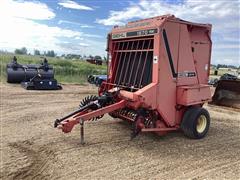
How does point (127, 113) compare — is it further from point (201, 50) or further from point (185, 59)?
point (201, 50)

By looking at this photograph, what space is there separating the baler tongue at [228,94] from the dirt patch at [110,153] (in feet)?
8.47

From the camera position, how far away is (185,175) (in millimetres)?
4762

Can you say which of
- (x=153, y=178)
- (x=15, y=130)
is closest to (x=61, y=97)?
(x=15, y=130)

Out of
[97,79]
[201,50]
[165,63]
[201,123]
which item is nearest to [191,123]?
[201,123]

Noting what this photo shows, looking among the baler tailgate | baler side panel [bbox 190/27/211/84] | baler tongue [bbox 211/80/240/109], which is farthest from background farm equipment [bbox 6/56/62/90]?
baler side panel [bbox 190/27/211/84]

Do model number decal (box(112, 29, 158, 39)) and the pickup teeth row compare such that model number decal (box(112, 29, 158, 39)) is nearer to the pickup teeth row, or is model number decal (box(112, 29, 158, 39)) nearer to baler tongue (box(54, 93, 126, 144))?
baler tongue (box(54, 93, 126, 144))

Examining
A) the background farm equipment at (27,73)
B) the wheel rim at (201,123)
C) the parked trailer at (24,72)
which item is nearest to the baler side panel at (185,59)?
the wheel rim at (201,123)

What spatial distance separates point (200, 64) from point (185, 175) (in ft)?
10.1

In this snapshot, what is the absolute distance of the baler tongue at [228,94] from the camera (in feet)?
35.1

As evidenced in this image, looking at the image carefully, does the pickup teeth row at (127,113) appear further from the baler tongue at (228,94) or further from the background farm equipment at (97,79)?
the background farm equipment at (97,79)

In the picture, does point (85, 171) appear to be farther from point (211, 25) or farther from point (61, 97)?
point (61, 97)

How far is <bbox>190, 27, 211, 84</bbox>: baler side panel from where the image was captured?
22.6ft

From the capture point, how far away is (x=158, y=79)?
19.9ft

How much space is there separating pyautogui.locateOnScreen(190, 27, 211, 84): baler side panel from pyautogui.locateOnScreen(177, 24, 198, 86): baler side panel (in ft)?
0.85
